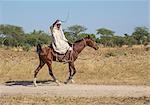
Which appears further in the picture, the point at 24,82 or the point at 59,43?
the point at 24,82

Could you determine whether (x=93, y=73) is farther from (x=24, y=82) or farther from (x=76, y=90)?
(x=76, y=90)

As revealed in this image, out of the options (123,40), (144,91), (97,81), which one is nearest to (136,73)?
(97,81)

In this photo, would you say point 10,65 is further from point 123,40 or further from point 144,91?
point 123,40

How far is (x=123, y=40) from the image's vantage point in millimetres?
65938

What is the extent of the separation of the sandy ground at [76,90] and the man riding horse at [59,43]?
1.43 m

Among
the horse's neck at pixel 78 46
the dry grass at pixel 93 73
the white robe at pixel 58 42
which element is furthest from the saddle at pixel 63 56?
the dry grass at pixel 93 73

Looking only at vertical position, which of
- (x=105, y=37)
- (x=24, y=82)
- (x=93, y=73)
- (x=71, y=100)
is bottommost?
(x=71, y=100)

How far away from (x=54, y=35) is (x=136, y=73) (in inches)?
217

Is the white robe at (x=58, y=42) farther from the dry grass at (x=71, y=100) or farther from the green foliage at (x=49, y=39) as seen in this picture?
the green foliage at (x=49, y=39)

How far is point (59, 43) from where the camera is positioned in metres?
18.2

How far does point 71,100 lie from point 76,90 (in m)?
2.03

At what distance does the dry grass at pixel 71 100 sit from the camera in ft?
44.9

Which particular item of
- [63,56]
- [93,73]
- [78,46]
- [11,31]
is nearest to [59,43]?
[63,56]

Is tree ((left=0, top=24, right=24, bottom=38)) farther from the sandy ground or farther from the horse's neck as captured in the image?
the sandy ground
